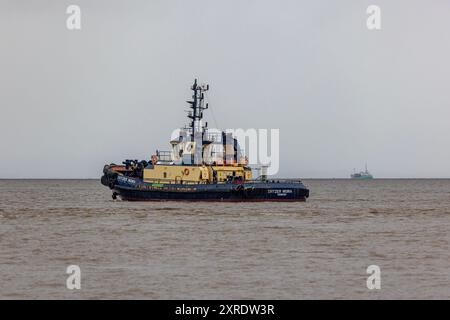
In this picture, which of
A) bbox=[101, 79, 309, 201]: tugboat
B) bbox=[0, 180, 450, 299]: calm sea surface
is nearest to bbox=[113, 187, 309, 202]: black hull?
bbox=[101, 79, 309, 201]: tugboat

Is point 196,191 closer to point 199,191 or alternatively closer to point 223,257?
point 199,191

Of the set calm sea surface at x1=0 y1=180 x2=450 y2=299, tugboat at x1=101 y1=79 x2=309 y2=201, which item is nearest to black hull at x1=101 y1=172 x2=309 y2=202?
tugboat at x1=101 y1=79 x2=309 y2=201

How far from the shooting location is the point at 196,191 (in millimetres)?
70625

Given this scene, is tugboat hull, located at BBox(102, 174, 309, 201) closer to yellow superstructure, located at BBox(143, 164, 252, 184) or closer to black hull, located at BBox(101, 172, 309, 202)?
black hull, located at BBox(101, 172, 309, 202)

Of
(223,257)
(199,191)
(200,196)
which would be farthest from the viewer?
(200,196)

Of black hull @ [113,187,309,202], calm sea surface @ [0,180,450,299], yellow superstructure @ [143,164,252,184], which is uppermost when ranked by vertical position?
yellow superstructure @ [143,164,252,184]

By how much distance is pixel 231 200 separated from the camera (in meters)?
71.3

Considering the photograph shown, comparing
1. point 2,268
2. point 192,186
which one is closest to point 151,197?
point 192,186

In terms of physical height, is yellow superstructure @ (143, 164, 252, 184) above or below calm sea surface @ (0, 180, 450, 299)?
above

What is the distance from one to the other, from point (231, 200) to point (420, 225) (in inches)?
834

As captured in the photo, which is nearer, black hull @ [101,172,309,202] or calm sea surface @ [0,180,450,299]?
calm sea surface @ [0,180,450,299]

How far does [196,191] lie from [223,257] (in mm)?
36990

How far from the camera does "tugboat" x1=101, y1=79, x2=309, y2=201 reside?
70.9 metres

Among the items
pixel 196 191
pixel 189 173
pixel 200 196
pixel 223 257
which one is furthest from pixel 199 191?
pixel 223 257
